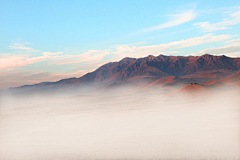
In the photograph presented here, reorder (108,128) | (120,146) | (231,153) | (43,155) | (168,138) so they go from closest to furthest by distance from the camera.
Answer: (231,153) < (43,155) < (120,146) < (168,138) < (108,128)

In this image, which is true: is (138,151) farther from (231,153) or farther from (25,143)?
(25,143)

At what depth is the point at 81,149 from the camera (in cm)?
3102

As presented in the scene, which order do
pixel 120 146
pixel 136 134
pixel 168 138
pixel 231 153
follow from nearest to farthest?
1. pixel 231 153
2. pixel 120 146
3. pixel 168 138
4. pixel 136 134

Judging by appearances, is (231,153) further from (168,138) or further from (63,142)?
(63,142)

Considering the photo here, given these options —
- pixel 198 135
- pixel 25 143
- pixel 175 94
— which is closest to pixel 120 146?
pixel 198 135

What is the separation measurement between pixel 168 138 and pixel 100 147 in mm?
10192

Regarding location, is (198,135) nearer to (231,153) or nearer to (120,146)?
(231,153)

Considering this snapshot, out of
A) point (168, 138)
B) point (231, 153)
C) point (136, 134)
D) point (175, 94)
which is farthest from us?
point (175, 94)

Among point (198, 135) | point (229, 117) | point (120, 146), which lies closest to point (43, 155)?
point (120, 146)

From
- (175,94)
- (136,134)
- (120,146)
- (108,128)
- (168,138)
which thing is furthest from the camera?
(175,94)

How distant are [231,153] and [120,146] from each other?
1387 cm

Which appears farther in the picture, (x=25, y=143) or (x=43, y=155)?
(x=25, y=143)

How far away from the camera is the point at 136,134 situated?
3738cm

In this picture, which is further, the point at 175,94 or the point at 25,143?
the point at 175,94
